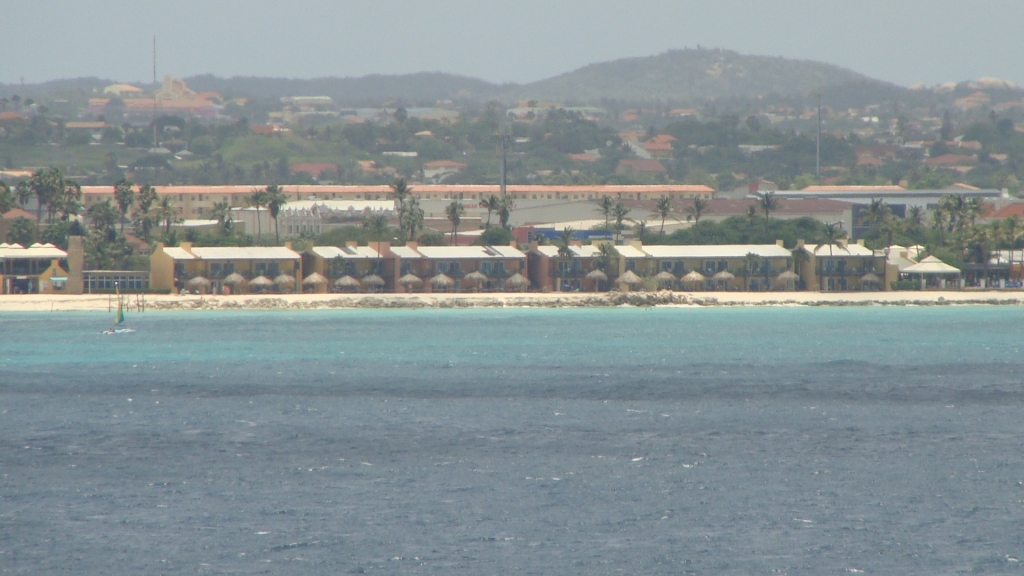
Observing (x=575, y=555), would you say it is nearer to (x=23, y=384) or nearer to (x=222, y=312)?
(x=23, y=384)

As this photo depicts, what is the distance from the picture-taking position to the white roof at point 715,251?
104m

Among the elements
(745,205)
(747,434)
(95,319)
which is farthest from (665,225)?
(747,434)

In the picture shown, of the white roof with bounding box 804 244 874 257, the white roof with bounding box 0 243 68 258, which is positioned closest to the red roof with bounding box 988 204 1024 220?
the white roof with bounding box 804 244 874 257

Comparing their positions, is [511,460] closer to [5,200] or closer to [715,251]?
[715,251]

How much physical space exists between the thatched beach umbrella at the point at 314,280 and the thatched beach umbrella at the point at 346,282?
961mm

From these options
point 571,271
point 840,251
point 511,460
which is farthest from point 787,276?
point 511,460

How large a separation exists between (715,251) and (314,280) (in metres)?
29.6

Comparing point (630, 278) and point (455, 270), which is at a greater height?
point (455, 270)

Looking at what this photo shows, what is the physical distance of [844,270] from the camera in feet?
343

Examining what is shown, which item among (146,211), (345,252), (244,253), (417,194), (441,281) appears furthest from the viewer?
(417,194)

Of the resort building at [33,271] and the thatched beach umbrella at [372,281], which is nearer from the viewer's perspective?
the resort building at [33,271]

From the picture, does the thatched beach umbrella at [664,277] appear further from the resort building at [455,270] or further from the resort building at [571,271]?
the resort building at [455,270]

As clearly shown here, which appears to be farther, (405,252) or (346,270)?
(405,252)

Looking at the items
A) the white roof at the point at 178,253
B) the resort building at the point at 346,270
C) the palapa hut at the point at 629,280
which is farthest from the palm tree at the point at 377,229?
the palapa hut at the point at 629,280
